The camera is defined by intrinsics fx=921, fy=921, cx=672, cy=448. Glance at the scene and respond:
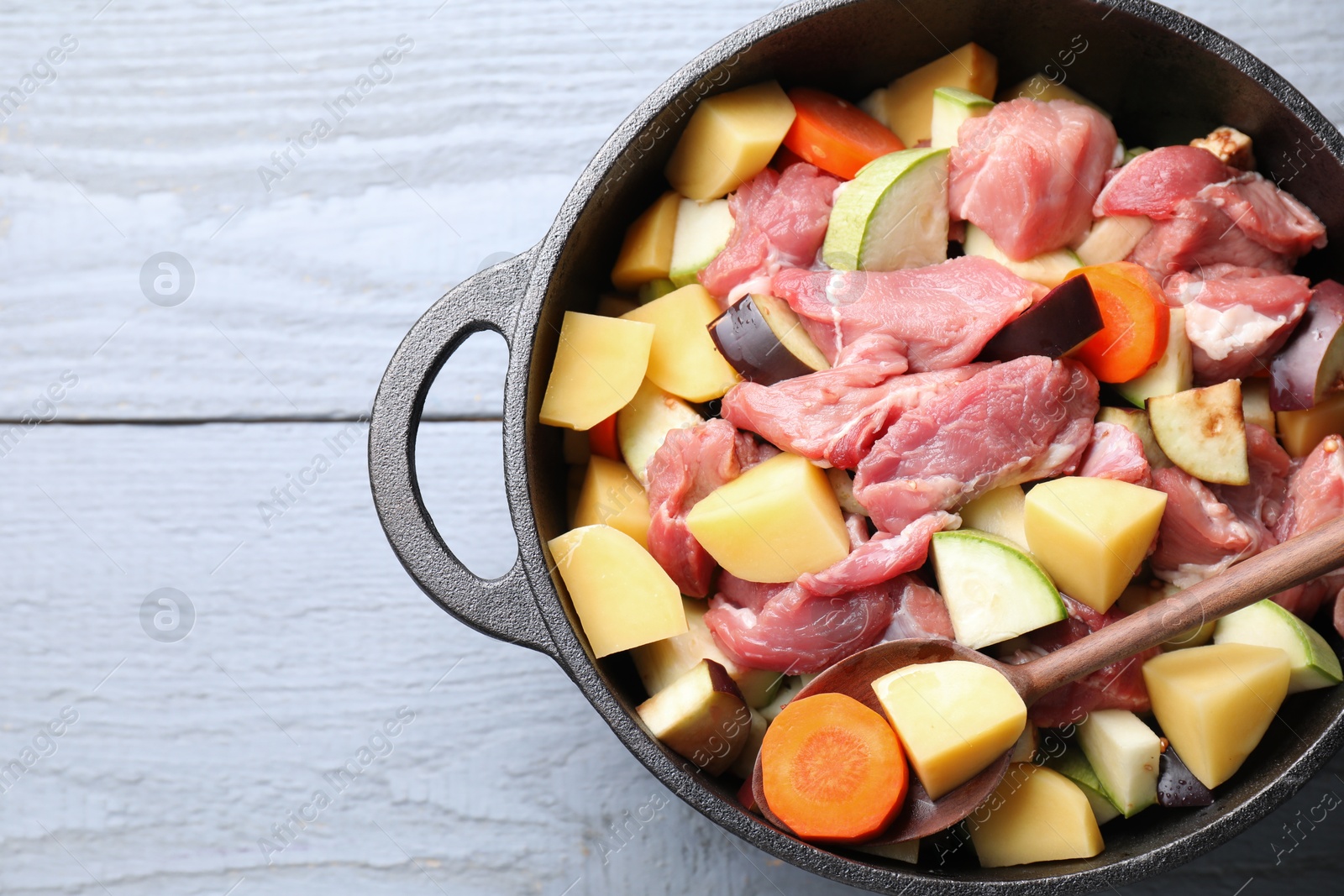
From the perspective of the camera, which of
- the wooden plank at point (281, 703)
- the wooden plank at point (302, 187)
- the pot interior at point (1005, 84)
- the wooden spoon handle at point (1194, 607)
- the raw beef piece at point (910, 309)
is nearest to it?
the wooden spoon handle at point (1194, 607)

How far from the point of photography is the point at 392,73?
2752mm

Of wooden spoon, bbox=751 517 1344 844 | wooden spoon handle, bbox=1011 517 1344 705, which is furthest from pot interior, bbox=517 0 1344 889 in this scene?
wooden spoon handle, bbox=1011 517 1344 705

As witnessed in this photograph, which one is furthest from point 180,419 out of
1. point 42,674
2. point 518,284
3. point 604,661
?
point 604,661

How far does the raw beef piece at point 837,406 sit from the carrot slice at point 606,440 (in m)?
0.31

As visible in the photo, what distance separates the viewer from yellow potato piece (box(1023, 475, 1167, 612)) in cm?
178

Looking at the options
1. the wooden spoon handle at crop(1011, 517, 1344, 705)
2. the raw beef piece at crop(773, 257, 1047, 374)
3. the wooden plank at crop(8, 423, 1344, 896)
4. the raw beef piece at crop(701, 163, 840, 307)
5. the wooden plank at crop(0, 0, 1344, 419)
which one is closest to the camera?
the wooden spoon handle at crop(1011, 517, 1344, 705)

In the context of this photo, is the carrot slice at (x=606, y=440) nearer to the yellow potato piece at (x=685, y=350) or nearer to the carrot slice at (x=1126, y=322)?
the yellow potato piece at (x=685, y=350)

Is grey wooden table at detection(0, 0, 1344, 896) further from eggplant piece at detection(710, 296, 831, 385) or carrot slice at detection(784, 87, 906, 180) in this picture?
eggplant piece at detection(710, 296, 831, 385)

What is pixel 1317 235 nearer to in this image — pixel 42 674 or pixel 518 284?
pixel 518 284

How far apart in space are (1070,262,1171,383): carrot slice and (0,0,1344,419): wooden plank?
124cm

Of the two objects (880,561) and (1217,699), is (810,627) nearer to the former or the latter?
(880,561)

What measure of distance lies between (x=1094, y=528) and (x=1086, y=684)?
37cm

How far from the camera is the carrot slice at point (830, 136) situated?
83.2 inches

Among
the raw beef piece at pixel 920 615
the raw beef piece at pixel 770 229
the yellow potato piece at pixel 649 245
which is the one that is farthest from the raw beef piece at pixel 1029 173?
the raw beef piece at pixel 920 615
